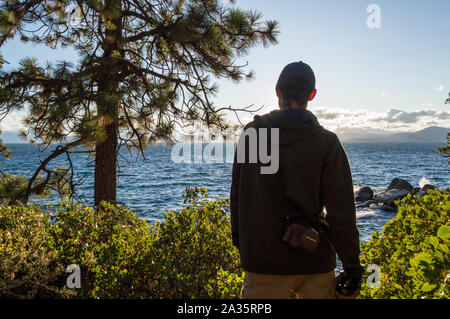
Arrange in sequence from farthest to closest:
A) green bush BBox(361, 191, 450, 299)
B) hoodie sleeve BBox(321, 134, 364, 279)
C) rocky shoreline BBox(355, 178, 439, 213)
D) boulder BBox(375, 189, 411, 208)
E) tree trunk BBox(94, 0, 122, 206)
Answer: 1. boulder BBox(375, 189, 411, 208)
2. rocky shoreline BBox(355, 178, 439, 213)
3. tree trunk BBox(94, 0, 122, 206)
4. hoodie sleeve BBox(321, 134, 364, 279)
5. green bush BBox(361, 191, 450, 299)

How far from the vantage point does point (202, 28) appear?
611 cm

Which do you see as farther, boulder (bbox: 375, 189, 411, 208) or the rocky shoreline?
boulder (bbox: 375, 189, 411, 208)

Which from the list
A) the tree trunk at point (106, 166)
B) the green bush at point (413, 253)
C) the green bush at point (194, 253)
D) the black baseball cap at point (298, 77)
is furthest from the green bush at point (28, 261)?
the green bush at point (413, 253)

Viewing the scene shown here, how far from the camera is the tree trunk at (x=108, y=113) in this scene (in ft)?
18.1

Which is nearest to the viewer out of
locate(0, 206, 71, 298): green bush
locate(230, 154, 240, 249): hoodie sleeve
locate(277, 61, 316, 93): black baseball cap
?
locate(277, 61, 316, 93): black baseball cap

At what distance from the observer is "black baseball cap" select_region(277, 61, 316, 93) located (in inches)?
80.4

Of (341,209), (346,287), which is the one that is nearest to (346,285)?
(346,287)

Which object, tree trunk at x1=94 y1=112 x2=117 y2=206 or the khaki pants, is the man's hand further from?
tree trunk at x1=94 y1=112 x2=117 y2=206

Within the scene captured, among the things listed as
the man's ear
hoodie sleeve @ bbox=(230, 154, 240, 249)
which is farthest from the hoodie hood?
hoodie sleeve @ bbox=(230, 154, 240, 249)

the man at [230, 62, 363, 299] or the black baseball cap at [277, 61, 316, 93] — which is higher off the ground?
the black baseball cap at [277, 61, 316, 93]

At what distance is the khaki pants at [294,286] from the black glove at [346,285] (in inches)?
2.3

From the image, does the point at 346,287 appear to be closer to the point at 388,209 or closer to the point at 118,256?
the point at 118,256

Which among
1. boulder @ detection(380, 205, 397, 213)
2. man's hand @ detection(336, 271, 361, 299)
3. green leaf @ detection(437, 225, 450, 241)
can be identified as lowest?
boulder @ detection(380, 205, 397, 213)
